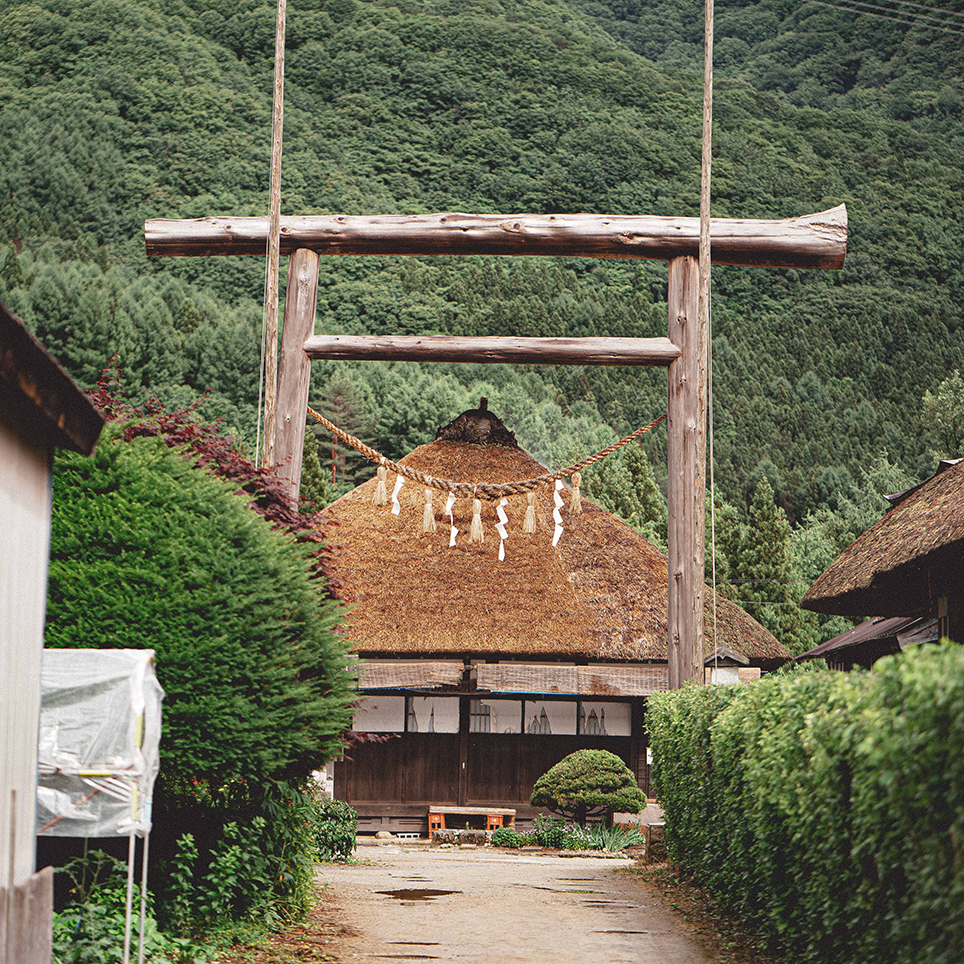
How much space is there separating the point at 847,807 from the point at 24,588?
12.5 ft

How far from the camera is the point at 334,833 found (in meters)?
14.4

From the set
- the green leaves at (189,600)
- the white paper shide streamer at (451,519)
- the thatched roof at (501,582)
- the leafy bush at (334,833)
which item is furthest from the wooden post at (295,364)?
the white paper shide streamer at (451,519)

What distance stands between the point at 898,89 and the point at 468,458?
86793 mm

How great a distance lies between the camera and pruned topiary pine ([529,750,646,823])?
1748 cm

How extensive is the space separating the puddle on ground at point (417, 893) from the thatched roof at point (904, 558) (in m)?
5.66

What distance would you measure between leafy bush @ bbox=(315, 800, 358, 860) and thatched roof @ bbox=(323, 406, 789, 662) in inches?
163

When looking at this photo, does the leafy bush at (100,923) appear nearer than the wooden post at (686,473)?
Yes

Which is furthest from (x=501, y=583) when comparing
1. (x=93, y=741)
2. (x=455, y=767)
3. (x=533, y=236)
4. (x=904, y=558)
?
(x=93, y=741)

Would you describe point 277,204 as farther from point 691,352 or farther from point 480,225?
point 691,352

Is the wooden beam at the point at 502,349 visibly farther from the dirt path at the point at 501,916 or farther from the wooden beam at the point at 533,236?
the dirt path at the point at 501,916

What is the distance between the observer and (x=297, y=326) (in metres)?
13.6

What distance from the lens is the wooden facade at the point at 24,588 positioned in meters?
5.25

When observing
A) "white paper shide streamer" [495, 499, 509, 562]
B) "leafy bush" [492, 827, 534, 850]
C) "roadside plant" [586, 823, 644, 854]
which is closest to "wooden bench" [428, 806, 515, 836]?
"leafy bush" [492, 827, 534, 850]

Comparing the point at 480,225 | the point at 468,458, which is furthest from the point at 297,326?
the point at 468,458
